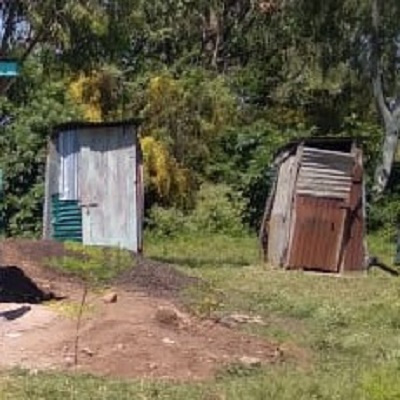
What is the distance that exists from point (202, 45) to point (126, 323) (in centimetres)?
2313

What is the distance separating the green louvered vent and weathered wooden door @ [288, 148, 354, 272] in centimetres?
355

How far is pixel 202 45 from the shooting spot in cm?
3294

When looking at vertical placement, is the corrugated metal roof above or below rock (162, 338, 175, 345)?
above

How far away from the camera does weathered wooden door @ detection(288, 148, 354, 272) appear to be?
1916 cm

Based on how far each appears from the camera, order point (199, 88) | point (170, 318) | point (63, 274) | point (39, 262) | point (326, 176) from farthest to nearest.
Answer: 1. point (199, 88)
2. point (326, 176)
3. point (39, 262)
4. point (63, 274)
5. point (170, 318)

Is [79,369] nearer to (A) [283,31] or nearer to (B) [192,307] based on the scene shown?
(B) [192,307]

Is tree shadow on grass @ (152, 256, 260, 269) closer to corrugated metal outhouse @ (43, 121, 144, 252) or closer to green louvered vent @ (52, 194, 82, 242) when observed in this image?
corrugated metal outhouse @ (43, 121, 144, 252)

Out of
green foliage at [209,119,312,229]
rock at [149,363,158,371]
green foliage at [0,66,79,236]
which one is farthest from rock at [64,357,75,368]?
green foliage at [209,119,312,229]

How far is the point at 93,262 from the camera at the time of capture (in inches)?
610

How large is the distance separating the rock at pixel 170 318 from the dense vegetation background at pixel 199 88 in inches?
275

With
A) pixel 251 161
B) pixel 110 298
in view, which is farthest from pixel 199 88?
pixel 110 298

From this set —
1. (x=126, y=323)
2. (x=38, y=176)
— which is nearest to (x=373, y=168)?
(x=38, y=176)

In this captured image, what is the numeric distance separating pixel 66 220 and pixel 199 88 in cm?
907

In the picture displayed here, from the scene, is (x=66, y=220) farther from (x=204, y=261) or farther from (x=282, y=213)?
(x=282, y=213)
